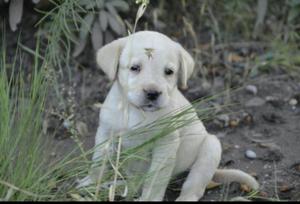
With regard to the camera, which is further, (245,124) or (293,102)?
(293,102)

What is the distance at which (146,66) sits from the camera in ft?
11.6

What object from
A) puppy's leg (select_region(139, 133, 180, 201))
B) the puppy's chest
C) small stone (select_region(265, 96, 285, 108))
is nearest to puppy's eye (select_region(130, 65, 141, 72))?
the puppy's chest

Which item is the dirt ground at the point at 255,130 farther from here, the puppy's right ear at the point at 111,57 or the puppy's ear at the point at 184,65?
the puppy's ear at the point at 184,65

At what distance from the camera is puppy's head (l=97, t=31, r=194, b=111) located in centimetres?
349

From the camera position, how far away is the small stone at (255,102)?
5.29m

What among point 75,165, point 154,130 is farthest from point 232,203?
point 75,165

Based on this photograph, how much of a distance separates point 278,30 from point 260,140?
182 cm

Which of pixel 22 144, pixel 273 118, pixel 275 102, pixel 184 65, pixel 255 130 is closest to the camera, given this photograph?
pixel 22 144

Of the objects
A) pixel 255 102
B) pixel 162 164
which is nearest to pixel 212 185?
pixel 162 164

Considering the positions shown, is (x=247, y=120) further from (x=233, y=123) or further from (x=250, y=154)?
(x=250, y=154)

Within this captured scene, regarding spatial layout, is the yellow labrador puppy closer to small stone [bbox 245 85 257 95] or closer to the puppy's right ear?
the puppy's right ear

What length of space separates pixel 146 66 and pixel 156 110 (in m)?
0.23

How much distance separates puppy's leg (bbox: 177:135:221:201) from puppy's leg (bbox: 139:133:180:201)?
18 centimetres

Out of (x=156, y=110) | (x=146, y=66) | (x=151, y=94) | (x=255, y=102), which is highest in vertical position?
(x=146, y=66)
